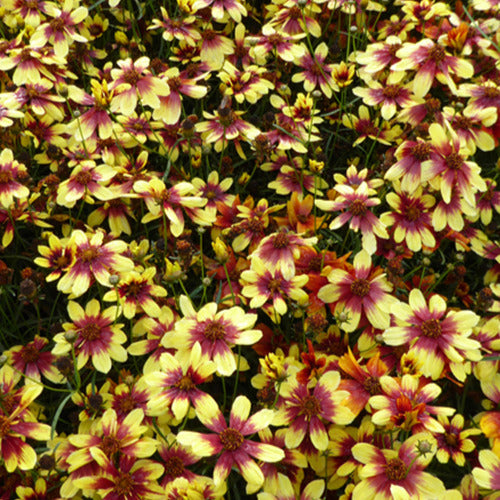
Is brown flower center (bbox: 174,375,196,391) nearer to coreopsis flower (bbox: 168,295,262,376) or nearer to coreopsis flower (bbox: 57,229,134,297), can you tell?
coreopsis flower (bbox: 168,295,262,376)

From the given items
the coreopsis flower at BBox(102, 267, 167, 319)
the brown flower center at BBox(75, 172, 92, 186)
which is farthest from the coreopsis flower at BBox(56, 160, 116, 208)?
the coreopsis flower at BBox(102, 267, 167, 319)

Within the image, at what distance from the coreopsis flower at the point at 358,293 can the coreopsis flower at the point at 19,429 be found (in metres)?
0.56

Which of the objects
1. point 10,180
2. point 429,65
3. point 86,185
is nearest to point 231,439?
point 86,185

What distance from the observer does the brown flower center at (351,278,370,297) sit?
3.66 ft

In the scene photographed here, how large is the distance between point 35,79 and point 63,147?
0.17m

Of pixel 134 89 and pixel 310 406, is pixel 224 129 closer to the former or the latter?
pixel 134 89

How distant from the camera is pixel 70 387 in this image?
1130mm

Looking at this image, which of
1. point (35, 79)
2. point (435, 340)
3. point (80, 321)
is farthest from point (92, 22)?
point (435, 340)

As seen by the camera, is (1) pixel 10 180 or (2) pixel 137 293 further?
(1) pixel 10 180

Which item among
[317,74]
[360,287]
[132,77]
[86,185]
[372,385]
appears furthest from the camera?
[317,74]

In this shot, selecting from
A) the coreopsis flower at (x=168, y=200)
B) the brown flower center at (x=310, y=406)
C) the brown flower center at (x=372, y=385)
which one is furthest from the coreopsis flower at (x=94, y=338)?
the brown flower center at (x=372, y=385)

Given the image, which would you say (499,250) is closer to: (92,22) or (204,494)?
(204,494)

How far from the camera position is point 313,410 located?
97 centimetres

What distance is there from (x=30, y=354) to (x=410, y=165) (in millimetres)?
894
